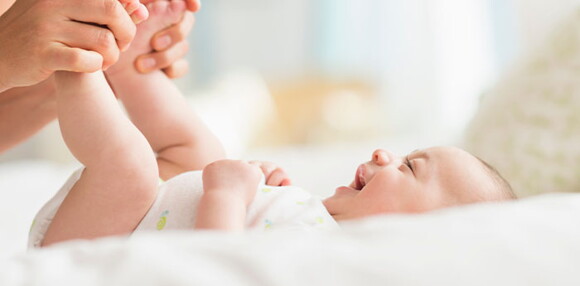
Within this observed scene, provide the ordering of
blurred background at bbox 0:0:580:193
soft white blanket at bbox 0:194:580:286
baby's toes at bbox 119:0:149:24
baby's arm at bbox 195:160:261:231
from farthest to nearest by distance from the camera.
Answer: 1. blurred background at bbox 0:0:580:193
2. baby's toes at bbox 119:0:149:24
3. baby's arm at bbox 195:160:261:231
4. soft white blanket at bbox 0:194:580:286

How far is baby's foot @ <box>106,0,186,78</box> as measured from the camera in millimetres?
1122

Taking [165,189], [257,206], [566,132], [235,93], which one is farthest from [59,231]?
[235,93]

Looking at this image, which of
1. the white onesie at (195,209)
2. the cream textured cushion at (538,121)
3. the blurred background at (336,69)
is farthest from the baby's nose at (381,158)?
the blurred background at (336,69)

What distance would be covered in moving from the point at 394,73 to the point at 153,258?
3800mm

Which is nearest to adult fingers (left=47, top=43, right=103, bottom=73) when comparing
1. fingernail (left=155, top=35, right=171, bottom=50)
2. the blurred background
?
fingernail (left=155, top=35, right=171, bottom=50)

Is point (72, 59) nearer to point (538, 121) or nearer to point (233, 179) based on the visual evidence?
point (233, 179)

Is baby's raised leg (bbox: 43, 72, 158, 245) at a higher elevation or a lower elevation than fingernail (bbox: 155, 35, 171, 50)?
lower

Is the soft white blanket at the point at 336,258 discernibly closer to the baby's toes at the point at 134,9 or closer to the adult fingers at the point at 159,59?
the baby's toes at the point at 134,9

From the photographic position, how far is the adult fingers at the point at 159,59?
3.70 ft

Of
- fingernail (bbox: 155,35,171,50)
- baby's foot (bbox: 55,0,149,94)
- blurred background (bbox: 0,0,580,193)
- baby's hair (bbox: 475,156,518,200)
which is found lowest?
blurred background (bbox: 0,0,580,193)

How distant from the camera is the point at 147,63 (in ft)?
3.73

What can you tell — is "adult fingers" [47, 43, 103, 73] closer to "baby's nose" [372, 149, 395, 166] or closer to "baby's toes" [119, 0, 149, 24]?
"baby's toes" [119, 0, 149, 24]

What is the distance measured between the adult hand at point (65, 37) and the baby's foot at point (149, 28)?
216 mm

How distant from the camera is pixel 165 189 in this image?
3.17ft
